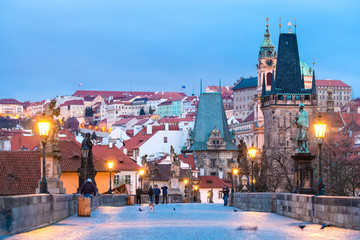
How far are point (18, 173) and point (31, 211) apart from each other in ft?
91.9

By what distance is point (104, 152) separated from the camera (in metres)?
83.8

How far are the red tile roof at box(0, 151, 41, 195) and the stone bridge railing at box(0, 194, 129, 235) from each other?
17640 millimetres

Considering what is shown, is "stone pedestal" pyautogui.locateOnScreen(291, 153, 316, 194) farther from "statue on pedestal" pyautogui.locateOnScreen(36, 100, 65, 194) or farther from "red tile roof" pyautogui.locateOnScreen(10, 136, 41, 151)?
"red tile roof" pyautogui.locateOnScreen(10, 136, 41, 151)

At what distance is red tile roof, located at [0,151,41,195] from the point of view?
143 ft

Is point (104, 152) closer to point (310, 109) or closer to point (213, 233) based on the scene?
point (310, 109)

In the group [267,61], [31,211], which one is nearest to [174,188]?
[31,211]

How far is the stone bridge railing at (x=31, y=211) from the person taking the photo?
16.4 meters

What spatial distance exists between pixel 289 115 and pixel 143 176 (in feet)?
253

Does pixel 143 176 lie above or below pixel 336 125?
below

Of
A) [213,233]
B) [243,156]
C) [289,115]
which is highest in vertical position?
[289,115]

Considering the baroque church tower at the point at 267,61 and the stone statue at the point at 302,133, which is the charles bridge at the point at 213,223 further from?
the baroque church tower at the point at 267,61

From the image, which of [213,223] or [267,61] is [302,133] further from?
[267,61]

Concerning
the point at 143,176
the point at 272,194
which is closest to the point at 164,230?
the point at 272,194

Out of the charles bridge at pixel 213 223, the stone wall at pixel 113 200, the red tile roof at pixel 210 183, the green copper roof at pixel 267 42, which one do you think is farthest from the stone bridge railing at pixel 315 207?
the green copper roof at pixel 267 42
